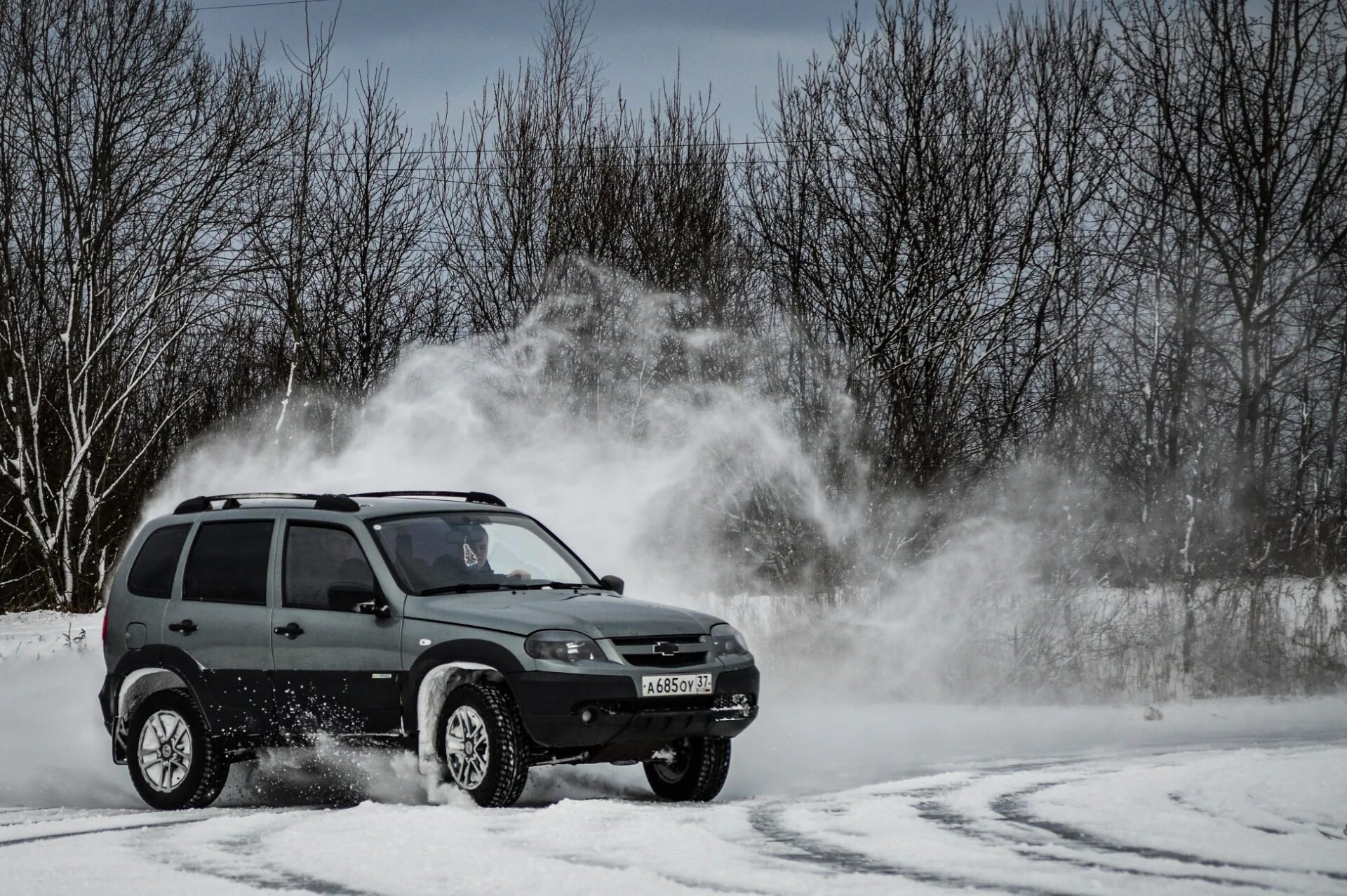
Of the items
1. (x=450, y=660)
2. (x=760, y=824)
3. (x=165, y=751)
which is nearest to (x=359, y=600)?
(x=450, y=660)

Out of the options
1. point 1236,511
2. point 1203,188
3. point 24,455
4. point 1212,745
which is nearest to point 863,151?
point 1203,188

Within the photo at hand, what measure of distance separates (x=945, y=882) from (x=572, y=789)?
390 centimetres

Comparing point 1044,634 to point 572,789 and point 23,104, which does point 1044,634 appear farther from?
point 23,104

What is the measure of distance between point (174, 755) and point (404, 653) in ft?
6.10

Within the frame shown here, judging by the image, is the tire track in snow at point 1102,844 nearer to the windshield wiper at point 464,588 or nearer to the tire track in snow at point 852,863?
the tire track in snow at point 852,863

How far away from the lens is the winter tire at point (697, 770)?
878 cm

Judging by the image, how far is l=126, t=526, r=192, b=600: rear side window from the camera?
955cm

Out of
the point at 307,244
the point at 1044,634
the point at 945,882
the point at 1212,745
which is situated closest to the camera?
the point at 945,882

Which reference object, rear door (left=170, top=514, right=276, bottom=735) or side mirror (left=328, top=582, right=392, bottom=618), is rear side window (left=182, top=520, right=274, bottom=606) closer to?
rear door (left=170, top=514, right=276, bottom=735)

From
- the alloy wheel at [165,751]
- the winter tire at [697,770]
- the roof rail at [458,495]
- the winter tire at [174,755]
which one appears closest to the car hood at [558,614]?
the winter tire at [697,770]

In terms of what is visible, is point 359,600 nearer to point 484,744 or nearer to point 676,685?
point 484,744

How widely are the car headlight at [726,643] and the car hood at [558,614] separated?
0.16 ft

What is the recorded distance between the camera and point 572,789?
9.34m

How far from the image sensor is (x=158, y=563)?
9.65m
